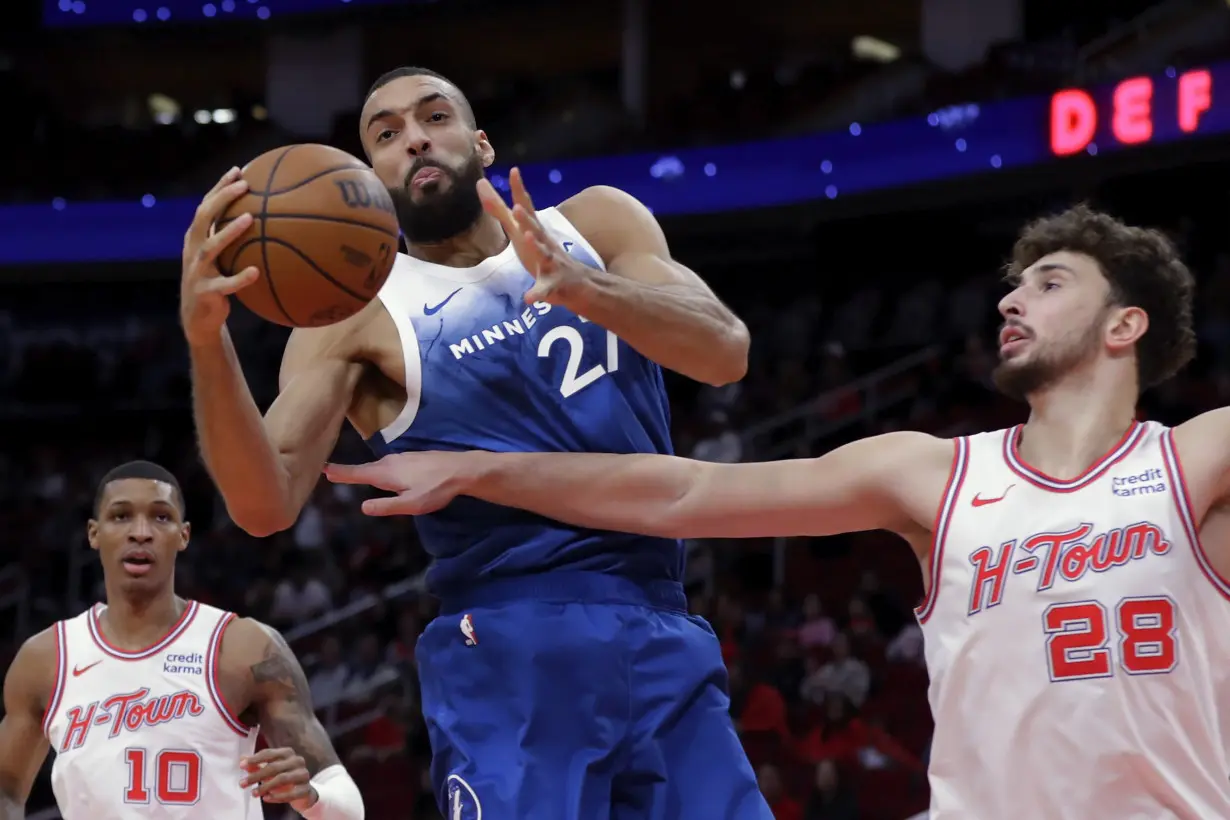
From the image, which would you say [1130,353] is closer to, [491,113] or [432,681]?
[432,681]

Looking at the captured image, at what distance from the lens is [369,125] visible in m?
3.71

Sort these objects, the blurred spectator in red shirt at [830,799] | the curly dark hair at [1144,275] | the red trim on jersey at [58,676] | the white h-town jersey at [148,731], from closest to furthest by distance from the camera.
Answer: the curly dark hair at [1144,275]
the white h-town jersey at [148,731]
the red trim on jersey at [58,676]
the blurred spectator in red shirt at [830,799]

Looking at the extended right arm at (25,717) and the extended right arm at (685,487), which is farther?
the extended right arm at (25,717)

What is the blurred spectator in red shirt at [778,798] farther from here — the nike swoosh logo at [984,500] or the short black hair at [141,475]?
the nike swoosh logo at [984,500]

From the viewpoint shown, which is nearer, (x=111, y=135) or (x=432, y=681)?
(x=432, y=681)

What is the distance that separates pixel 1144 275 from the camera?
3467 millimetres

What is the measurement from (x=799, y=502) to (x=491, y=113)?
51.3 ft

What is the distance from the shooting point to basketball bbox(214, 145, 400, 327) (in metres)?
3.13

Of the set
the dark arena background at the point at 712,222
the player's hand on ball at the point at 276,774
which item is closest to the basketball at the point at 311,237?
the player's hand on ball at the point at 276,774

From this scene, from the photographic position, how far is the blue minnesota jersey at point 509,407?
3492mm

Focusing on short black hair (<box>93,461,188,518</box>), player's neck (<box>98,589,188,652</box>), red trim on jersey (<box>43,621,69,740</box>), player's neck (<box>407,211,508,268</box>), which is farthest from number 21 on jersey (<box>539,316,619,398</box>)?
red trim on jersey (<box>43,621,69,740</box>)

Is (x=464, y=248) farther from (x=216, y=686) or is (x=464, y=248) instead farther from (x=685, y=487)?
(x=216, y=686)

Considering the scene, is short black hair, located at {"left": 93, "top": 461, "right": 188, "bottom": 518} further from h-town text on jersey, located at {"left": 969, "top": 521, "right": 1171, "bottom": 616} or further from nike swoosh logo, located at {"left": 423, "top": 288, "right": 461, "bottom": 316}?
h-town text on jersey, located at {"left": 969, "top": 521, "right": 1171, "bottom": 616}

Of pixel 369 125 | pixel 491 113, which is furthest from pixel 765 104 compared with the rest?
pixel 369 125
